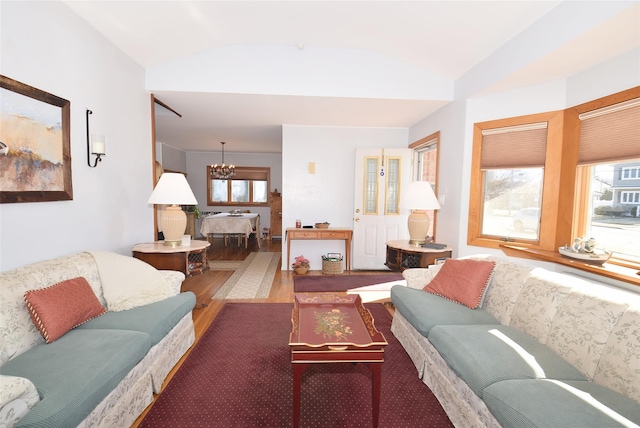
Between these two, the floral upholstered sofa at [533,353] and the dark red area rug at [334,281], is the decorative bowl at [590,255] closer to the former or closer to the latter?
the floral upholstered sofa at [533,353]

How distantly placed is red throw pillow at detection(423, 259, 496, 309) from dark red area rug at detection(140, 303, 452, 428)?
0.63 metres

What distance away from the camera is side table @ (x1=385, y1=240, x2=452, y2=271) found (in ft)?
11.0

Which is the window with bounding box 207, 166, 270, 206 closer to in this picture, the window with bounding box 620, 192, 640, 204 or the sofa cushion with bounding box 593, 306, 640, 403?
the window with bounding box 620, 192, 640, 204

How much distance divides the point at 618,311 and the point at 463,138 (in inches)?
94.2

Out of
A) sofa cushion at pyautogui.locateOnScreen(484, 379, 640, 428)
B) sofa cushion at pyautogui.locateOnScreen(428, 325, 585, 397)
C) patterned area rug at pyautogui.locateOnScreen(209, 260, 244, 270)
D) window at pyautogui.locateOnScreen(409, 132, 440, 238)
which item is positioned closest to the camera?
sofa cushion at pyautogui.locateOnScreen(484, 379, 640, 428)

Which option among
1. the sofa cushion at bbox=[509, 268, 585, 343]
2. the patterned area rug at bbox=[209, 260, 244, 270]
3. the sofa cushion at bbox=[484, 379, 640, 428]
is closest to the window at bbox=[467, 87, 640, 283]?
the sofa cushion at bbox=[509, 268, 585, 343]

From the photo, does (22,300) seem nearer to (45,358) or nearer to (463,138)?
(45,358)

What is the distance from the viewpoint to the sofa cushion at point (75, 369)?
122 centimetres

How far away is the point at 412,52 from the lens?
11.0ft

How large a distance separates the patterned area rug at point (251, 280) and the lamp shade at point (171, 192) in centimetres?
141

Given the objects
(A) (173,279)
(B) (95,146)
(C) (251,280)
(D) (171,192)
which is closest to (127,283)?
(A) (173,279)

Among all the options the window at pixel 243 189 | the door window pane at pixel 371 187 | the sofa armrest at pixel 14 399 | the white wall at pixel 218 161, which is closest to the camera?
the sofa armrest at pixel 14 399

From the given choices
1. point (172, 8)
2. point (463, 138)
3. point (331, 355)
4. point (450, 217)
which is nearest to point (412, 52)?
point (463, 138)

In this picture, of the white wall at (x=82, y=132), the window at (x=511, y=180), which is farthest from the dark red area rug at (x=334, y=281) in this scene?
the white wall at (x=82, y=132)
